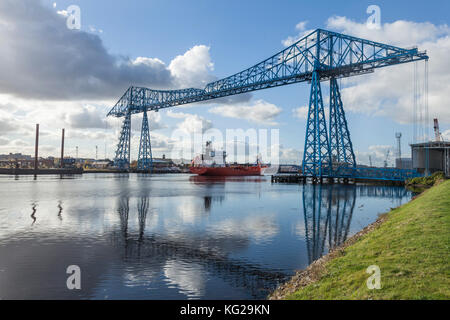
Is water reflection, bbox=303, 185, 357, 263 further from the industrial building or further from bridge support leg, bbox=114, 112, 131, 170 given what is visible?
bridge support leg, bbox=114, 112, 131, 170

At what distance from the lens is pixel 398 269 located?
8.12 meters

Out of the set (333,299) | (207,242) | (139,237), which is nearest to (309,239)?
(207,242)

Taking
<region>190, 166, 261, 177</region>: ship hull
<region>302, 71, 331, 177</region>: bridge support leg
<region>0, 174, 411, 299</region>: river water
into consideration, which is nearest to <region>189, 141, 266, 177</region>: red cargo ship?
<region>190, 166, 261, 177</region>: ship hull

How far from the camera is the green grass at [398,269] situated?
6812mm

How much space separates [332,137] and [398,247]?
2268 inches

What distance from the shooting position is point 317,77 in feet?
205

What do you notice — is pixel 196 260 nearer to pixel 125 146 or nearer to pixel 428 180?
pixel 428 180

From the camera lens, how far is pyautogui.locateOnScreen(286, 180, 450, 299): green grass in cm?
681

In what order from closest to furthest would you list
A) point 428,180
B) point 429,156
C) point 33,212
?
point 33,212, point 428,180, point 429,156

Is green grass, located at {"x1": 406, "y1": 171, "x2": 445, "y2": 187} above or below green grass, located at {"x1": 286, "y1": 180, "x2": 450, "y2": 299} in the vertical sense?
above


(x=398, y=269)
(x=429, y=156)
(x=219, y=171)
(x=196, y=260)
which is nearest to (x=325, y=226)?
(x=196, y=260)

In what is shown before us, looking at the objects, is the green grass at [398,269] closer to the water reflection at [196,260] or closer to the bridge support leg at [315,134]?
the water reflection at [196,260]

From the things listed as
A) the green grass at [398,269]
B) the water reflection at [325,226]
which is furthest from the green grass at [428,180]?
the green grass at [398,269]
